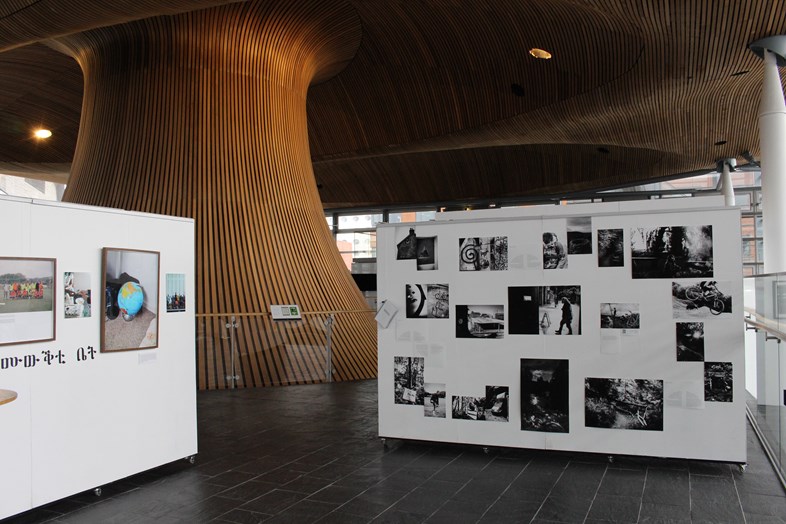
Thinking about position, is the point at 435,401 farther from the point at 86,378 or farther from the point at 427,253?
the point at 86,378

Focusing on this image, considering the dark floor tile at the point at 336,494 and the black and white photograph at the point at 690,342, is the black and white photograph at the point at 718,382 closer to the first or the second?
the black and white photograph at the point at 690,342

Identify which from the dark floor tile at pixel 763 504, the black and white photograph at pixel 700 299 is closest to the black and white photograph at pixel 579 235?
the black and white photograph at pixel 700 299

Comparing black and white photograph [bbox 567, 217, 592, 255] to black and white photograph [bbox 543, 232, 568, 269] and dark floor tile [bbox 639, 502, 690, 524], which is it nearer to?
black and white photograph [bbox 543, 232, 568, 269]

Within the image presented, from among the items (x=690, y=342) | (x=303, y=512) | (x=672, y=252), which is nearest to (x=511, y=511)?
(x=303, y=512)

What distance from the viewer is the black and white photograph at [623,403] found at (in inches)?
202

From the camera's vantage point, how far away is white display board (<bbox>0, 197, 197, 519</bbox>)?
4168 mm

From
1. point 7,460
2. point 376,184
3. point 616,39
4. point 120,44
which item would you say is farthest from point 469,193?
point 7,460

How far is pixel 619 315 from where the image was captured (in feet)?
17.3

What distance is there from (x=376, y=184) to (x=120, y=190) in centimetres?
1505

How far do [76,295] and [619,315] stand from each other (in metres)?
3.88

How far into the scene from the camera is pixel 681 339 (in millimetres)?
5141

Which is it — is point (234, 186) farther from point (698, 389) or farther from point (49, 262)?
point (698, 389)

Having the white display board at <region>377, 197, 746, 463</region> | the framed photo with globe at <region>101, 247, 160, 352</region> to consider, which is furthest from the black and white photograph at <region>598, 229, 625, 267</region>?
the framed photo with globe at <region>101, 247, 160, 352</region>

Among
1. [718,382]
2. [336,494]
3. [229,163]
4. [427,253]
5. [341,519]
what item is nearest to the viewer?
[341,519]
